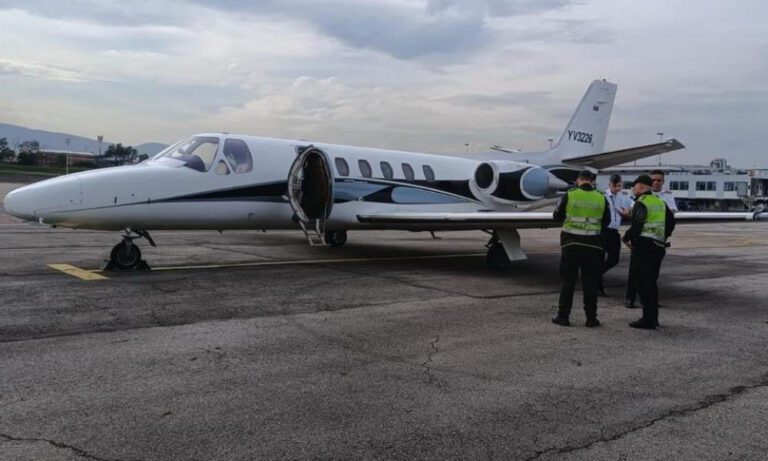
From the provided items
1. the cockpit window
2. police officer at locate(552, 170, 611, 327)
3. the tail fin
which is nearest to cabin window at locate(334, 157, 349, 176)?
the cockpit window

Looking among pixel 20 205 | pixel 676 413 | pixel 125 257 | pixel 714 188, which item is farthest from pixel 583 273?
pixel 714 188

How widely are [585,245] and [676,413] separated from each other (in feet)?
11.3

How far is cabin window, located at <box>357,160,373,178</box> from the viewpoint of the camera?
555 inches

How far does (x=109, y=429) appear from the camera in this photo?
4039 millimetres

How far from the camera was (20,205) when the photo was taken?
9.79 m

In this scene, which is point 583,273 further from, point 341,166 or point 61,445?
point 341,166

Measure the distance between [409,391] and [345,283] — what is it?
5.49 meters

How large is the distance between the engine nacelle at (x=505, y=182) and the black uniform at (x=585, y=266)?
8198 mm

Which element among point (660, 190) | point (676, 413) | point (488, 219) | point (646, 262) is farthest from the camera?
point (488, 219)

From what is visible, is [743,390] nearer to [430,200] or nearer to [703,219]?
[703,219]

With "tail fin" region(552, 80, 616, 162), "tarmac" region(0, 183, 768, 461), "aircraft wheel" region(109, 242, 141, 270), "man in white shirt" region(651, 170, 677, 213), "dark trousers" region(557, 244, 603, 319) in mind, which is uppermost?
"tail fin" region(552, 80, 616, 162)

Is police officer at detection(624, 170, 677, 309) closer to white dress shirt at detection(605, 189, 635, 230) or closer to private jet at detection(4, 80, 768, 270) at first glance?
white dress shirt at detection(605, 189, 635, 230)

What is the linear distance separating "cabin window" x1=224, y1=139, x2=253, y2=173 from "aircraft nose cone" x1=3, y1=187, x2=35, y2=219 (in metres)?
3.40

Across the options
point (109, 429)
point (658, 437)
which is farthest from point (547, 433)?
point (109, 429)
